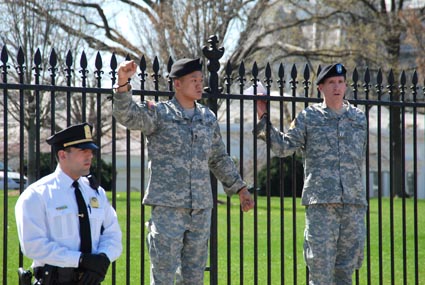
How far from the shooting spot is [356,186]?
6000 mm

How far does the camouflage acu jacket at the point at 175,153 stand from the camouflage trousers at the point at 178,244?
0.09 m

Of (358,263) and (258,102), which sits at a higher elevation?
(258,102)

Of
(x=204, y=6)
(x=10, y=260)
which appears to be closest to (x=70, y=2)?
(x=204, y=6)

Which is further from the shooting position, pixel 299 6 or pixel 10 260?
pixel 299 6

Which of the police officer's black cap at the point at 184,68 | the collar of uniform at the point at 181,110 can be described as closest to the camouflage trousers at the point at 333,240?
the collar of uniform at the point at 181,110

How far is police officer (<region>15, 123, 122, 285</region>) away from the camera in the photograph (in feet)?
13.5

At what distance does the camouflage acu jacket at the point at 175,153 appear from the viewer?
5.40 m

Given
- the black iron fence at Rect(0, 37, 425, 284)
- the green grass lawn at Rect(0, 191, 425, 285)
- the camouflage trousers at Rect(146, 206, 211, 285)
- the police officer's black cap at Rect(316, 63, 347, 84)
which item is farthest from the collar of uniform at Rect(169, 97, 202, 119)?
the police officer's black cap at Rect(316, 63, 347, 84)

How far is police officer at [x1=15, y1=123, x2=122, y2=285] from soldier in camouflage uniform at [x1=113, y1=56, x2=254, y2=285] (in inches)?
34.2

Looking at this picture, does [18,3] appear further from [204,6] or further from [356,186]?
[356,186]

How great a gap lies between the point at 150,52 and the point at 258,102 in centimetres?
1771

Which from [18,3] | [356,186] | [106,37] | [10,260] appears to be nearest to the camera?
[356,186]

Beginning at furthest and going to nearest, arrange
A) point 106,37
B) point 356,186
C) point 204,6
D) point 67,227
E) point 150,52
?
point 106,37, point 150,52, point 204,6, point 356,186, point 67,227

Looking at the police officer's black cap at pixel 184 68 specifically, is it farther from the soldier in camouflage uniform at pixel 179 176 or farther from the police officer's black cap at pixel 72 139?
the police officer's black cap at pixel 72 139
